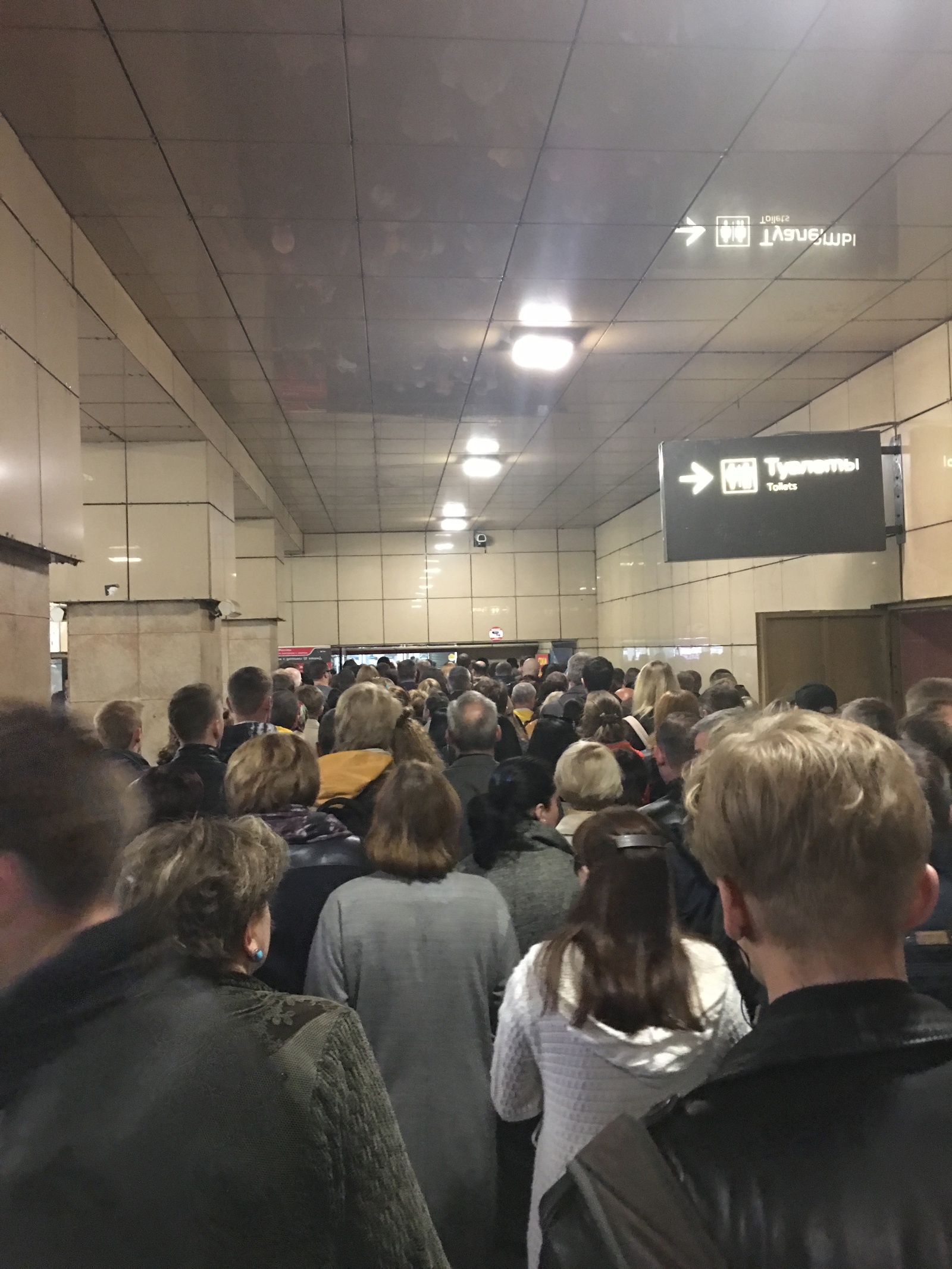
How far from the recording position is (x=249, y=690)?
5016 millimetres

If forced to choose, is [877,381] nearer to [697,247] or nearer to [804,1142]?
[697,247]

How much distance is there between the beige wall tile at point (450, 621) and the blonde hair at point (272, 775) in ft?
59.1

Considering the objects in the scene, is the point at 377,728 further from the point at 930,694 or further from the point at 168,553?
the point at 168,553

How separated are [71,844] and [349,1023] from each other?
0.47 meters

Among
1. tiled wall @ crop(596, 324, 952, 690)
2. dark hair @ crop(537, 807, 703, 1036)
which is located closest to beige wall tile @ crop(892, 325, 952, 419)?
tiled wall @ crop(596, 324, 952, 690)

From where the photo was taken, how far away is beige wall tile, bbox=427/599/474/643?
2114cm

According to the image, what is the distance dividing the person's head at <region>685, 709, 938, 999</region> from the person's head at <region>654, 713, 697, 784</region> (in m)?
2.92

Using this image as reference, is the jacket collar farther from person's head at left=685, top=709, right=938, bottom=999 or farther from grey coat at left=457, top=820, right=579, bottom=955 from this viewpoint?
grey coat at left=457, top=820, right=579, bottom=955

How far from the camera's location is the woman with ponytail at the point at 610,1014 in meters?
→ 1.85

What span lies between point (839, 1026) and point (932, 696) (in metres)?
4.03

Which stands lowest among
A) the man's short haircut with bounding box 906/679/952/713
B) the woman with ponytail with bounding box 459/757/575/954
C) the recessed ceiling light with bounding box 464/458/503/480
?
the woman with ponytail with bounding box 459/757/575/954

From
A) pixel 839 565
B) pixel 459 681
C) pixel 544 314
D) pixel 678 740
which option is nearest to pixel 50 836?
pixel 678 740

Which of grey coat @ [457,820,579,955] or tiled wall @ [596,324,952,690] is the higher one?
tiled wall @ [596,324,952,690]

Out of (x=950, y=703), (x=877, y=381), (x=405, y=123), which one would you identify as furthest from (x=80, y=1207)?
(x=877, y=381)
